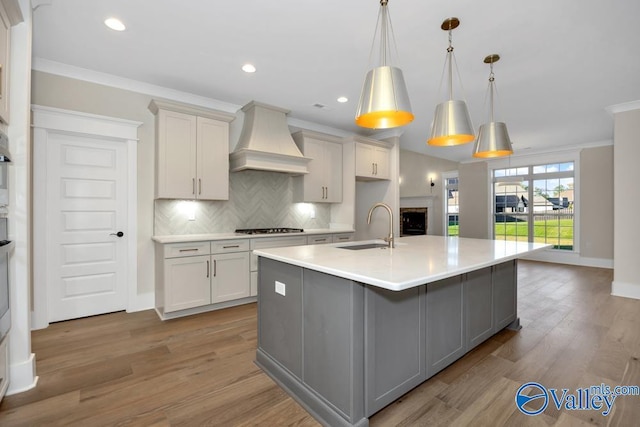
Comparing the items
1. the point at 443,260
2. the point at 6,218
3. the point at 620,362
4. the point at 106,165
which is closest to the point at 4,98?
the point at 6,218

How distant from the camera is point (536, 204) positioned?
729cm

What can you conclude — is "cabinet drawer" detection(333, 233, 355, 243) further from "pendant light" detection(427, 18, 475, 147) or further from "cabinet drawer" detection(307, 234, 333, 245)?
"pendant light" detection(427, 18, 475, 147)

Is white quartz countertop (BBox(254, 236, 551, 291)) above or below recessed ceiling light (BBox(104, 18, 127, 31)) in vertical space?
below

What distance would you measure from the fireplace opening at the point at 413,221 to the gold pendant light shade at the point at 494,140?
6407 millimetres

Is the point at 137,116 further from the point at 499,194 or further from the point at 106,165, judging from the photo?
the point at 499,194

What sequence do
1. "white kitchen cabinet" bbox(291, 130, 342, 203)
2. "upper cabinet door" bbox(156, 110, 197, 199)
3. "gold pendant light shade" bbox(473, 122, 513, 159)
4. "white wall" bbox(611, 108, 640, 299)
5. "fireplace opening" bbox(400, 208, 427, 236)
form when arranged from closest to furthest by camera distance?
1. "gold pendant light shade" bbox(473, 122, 513, 159)
2. "upper cabinet door" bbox(156, 110, 197, 199)
3. "white wall" bbox(611, 108, 640, 299)
4. "white kitchen cabinet" bbox(291, 130, 342, 203)
5. "fireplace opening" bbox(400, 208, 427, 236)

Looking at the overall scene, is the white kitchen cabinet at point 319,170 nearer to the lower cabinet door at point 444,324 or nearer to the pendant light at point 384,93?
the pendant light at point 384,93

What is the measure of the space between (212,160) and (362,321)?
118 inches

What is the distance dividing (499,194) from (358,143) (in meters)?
4.86

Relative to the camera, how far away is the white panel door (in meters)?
3.21

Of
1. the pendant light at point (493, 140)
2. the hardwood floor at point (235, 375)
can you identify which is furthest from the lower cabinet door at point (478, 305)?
the pendant light at point (493, 140)

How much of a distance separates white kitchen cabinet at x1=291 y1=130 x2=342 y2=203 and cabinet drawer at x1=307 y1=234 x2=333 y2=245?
2.09 ft

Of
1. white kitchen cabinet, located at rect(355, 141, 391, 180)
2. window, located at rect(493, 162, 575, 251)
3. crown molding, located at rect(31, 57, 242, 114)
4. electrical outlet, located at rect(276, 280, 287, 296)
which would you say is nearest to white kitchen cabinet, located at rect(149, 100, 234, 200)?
crown molding, located at rect(31, 57, 242, 114)

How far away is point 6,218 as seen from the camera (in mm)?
1902
